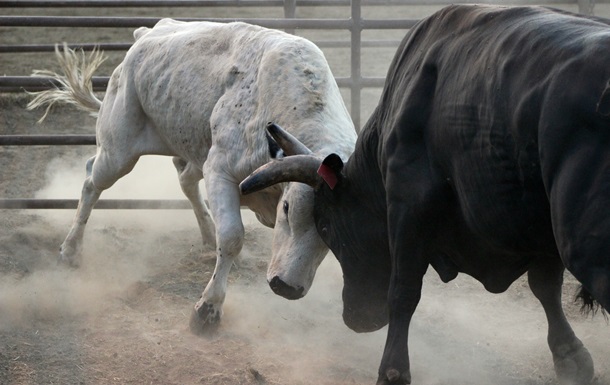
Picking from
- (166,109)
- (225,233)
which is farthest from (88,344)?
Result: (166,109)

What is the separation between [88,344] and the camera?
5.29 m

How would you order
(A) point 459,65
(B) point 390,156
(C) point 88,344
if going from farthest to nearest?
(C) point 88,344 → (B) point 390,156 → (A) point 459,65

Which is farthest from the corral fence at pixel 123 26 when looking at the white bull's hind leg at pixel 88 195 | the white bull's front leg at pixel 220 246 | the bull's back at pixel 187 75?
the white bull's front leg at pixel 220 246

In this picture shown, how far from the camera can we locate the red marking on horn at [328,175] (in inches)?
181

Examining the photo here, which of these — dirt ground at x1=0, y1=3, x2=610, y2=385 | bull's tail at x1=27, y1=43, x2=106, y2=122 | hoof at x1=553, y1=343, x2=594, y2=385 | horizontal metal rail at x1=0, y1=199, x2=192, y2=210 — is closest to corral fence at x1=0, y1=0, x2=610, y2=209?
horizontal metal rail at x1=0, y1=199, x2=192, y2=210

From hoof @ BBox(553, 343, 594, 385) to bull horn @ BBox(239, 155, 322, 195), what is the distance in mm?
1387

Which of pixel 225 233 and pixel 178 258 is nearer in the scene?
pixel 225 233

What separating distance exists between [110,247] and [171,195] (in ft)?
3.90

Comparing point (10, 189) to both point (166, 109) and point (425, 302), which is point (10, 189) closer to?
point (166, 109)

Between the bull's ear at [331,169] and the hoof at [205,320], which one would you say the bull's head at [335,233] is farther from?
the hoof at [205,320]

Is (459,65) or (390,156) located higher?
(459,65)

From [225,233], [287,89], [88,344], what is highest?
[287,89]

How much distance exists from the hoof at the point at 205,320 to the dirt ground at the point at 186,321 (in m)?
0.07

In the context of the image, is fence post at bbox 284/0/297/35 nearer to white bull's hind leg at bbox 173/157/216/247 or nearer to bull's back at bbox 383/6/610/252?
white bull's hind leg at bbox 173/157/216/247
